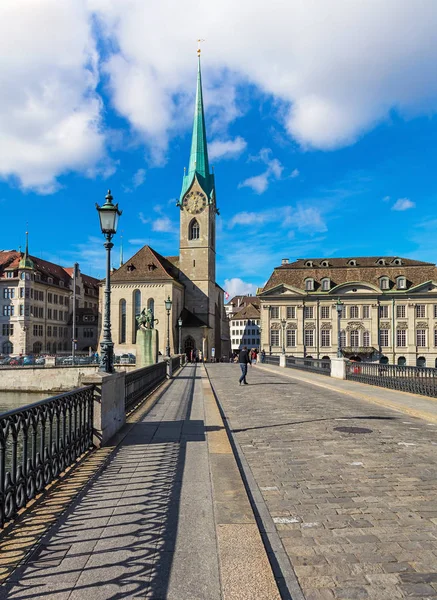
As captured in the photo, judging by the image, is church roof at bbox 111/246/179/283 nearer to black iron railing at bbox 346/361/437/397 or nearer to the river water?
the river water

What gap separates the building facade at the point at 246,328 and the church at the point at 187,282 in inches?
1282

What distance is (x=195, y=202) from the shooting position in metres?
79.8

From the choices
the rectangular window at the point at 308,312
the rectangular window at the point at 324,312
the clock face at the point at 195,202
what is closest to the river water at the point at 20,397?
the rectangular window at the point at 308,312

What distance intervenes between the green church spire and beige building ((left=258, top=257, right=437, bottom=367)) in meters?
20.0

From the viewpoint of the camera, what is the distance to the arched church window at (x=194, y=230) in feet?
261

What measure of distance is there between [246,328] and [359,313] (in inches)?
1959

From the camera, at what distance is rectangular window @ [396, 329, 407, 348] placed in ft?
241

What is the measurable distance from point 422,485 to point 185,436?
14.7 ft

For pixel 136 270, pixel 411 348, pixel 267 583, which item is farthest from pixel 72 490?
pixel 411 348

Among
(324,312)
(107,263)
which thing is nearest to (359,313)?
(324,312)

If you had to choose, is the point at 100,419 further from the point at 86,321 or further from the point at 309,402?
the point at 86,321

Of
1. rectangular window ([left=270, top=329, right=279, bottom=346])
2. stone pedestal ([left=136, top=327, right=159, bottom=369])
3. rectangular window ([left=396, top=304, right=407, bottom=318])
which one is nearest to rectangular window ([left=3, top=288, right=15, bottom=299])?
rectangular window ([left=270, top=329, right=279, bottom=346])

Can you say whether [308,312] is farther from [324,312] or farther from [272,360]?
[272,360]

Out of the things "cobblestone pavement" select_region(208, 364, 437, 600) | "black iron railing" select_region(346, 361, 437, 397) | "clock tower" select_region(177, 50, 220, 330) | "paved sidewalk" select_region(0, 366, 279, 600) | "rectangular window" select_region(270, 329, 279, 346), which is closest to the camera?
"paved sidewalk" select_region(0, 366, 279, 600)
